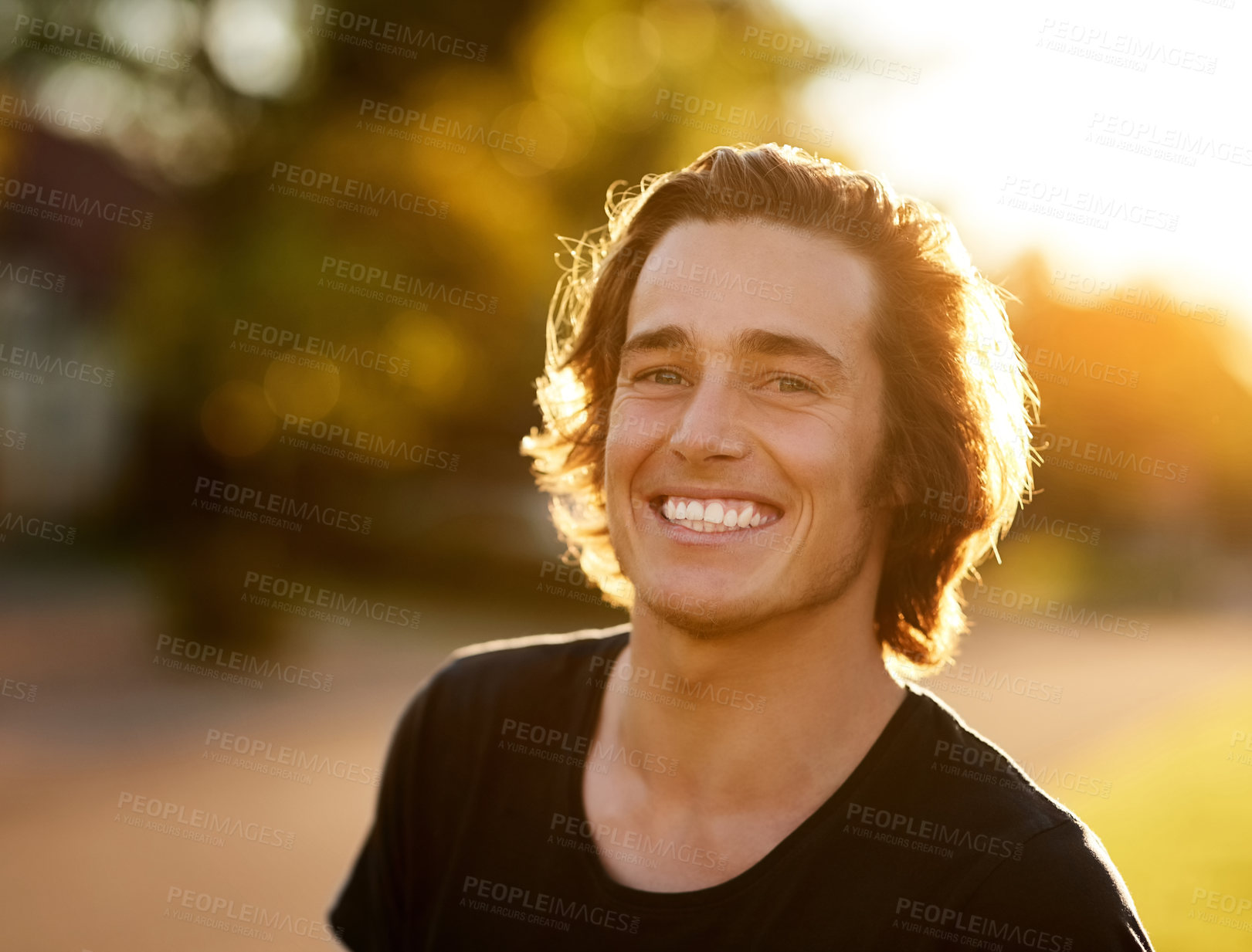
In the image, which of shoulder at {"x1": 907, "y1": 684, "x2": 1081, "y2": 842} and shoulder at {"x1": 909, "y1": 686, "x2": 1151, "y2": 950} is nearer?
A: shoulder at {"x1": 909, "y1": 686, "x2": 1151, "y2": 950}

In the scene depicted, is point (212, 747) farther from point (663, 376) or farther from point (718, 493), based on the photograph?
point (718, 493)

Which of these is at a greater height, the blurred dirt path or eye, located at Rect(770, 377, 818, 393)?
eye, located at Rect(770, 377, 818, 393)

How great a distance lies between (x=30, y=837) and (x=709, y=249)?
238 inches

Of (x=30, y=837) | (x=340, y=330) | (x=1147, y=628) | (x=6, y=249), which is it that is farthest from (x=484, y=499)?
(x=1147, y=628)

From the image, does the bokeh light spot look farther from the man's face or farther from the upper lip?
the upper lip

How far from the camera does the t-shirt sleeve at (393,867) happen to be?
3.07 meters

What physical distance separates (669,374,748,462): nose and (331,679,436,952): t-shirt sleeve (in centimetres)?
125

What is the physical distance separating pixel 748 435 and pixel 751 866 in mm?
1091

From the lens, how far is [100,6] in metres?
15.5

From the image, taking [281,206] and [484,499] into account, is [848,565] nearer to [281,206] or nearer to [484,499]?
[281,206]

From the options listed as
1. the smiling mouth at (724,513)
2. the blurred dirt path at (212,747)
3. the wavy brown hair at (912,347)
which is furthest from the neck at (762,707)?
the blurred dirt path at (212,747)

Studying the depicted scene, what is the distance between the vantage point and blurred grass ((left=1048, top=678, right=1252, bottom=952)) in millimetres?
6551

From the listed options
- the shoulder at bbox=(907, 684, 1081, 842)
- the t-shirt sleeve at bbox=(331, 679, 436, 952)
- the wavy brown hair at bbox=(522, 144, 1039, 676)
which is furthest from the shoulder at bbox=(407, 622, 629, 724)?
the shoulder at bbox=(907, 684, 1081, 842)

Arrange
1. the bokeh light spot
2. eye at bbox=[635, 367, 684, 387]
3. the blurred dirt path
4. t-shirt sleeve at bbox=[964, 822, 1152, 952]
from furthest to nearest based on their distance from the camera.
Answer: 1. the bokeh light spot
2. the blurred dirt path
3. eye at bbox=[635, 367, 684, 387]
4. t-shirt sleeve at bbox=[964, 822, 1152, 952]
